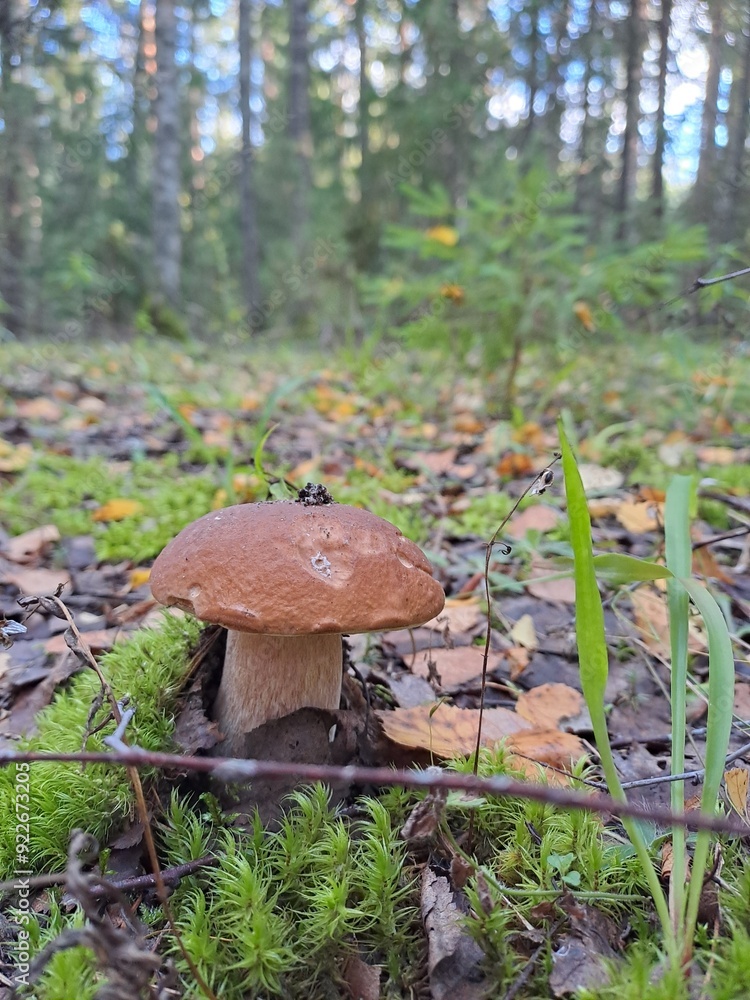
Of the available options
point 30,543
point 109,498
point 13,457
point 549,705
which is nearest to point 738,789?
point 549,705

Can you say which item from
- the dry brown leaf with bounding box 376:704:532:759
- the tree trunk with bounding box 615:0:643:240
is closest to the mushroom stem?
the dry brown leaf with bounding box 376:704:532:759

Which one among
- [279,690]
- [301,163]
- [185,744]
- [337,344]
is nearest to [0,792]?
[185,744]

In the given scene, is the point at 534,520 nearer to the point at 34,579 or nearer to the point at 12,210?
the point at 34,579

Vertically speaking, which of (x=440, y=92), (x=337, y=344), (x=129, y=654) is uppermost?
(x=440, y=92)

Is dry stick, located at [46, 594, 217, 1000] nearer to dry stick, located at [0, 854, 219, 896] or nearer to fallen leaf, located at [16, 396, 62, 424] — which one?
dry stick, located at [0, 854, 219, 896]

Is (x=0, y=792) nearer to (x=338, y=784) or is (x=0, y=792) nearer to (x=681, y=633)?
(x=338, y=784)

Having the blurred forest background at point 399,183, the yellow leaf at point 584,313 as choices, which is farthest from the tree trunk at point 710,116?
the yellow leaf at point 584,313

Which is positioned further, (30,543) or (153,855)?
(30,543)
